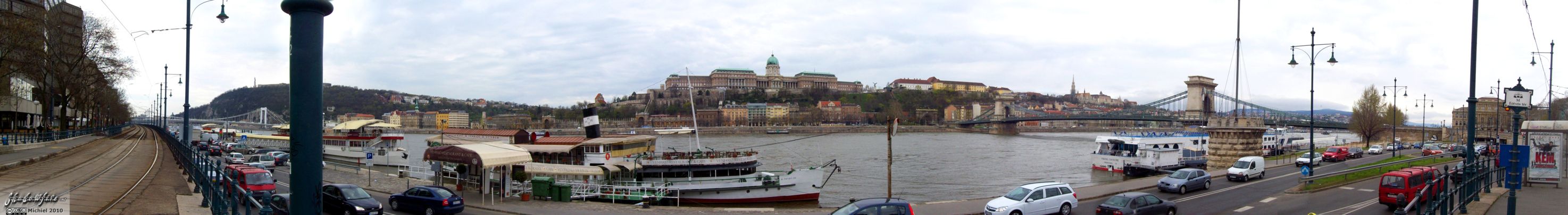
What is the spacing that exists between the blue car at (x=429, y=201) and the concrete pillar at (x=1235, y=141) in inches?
1119

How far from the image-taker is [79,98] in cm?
3559

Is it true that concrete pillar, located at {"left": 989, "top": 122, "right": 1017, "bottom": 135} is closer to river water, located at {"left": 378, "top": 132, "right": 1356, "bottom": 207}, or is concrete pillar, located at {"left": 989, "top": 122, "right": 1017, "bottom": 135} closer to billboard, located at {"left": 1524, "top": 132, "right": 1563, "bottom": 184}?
river water, located at {"left": 378, "top": 132, "right": 1356, "bottom": 207}

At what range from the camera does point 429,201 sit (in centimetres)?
1379

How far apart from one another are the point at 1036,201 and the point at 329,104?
16477cm

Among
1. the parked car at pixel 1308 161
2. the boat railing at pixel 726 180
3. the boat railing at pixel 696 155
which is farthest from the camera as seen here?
the parked car at pixel 1308 161

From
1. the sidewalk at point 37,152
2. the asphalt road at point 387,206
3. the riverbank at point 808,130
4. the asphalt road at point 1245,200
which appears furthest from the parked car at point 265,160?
the riverbank at point 808,130

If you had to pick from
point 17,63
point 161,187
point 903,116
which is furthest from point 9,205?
point 903,116

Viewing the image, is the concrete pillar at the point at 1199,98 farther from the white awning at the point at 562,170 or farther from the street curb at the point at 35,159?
the street curb at the point at 35,159

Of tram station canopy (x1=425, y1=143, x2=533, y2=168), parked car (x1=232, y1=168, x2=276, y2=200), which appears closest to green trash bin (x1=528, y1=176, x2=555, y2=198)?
tram station canopy (x1=425, y1=143, x2=533, y2=168)

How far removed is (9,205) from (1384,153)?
52931mm

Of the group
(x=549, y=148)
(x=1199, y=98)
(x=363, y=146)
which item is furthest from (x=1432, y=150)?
(x=363, y=146)

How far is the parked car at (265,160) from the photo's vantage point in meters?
27.5

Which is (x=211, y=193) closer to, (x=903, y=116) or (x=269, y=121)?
(x=903, y=116)

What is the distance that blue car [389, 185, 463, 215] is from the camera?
13.7 meters
